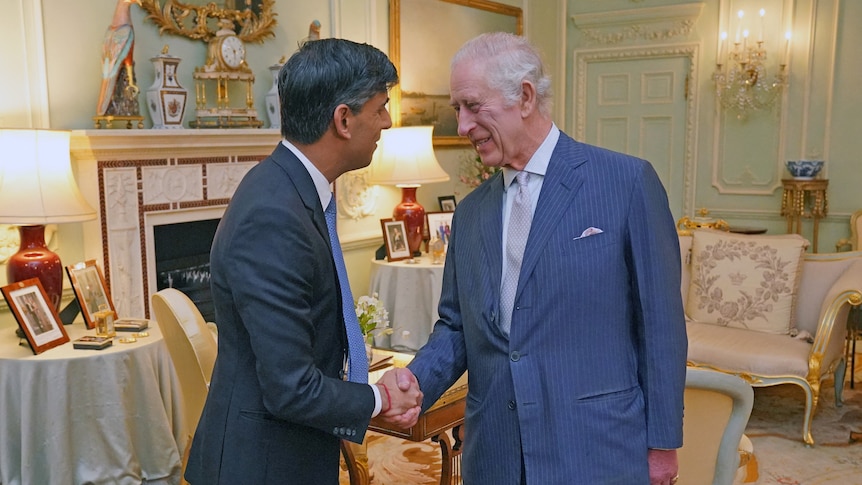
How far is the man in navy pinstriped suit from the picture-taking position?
5.27 ft

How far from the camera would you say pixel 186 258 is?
4.29 metres

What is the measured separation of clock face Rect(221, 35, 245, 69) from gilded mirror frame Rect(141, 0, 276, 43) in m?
0.11

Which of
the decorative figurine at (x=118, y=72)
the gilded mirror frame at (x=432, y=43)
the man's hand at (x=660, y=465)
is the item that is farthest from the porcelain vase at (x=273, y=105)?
the man's hand at (x=660, y=465)

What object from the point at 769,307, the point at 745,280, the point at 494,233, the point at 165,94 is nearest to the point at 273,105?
the point at 165,94

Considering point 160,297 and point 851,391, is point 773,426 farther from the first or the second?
point 160,297

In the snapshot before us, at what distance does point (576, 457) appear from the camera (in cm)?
160

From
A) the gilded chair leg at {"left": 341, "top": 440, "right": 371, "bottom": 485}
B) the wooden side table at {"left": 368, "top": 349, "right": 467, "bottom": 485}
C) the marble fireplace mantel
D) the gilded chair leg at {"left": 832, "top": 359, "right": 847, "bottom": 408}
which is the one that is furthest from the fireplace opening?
the gilded chair leg at {"left": 832, "top": 359, "right": 847, "bottom": 408}

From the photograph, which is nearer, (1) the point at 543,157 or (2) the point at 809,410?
(1) the point at 543,157

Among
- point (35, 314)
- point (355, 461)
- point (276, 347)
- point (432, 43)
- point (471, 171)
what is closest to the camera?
point (276, 347)

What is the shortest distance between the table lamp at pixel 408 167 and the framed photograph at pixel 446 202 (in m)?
0.89

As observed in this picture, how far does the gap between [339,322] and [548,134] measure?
0.61 metres

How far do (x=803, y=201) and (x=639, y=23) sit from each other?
208 cm

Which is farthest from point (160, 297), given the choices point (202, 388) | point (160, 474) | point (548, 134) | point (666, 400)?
point (666, 400)

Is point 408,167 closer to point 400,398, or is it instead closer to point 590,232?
point 400,398
